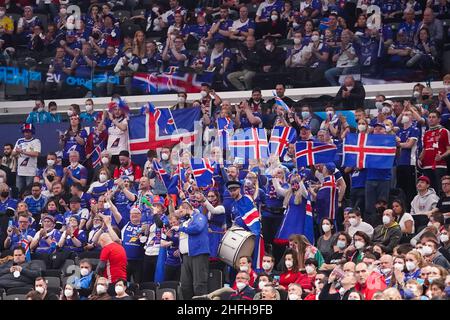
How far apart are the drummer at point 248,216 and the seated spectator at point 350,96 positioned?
3.56 meters

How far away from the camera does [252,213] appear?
2042cm

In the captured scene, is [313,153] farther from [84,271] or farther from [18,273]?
[18,273]

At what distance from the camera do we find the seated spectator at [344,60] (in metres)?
24.0

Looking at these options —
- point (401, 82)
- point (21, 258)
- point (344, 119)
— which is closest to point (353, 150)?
point (344, 119)

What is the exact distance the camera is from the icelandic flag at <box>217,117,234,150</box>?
22500mm

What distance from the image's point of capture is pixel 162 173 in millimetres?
22328

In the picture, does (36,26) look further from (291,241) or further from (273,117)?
(291,241)

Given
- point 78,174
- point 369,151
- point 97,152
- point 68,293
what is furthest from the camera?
point 97,152

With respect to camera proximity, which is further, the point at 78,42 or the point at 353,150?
the point at 78,42

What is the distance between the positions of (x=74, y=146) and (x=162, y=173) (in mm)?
2505

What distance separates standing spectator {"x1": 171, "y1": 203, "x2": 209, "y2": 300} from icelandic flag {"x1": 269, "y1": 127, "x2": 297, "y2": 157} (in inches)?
103

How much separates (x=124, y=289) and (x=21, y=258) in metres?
2.85

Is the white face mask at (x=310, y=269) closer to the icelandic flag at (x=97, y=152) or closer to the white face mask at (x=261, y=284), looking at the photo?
the white face mask at (x=261, y=284)

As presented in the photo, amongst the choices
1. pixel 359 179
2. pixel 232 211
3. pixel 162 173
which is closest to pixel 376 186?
pixel 359 179
